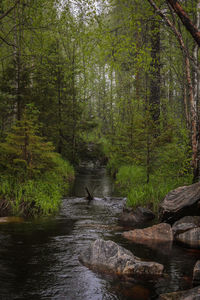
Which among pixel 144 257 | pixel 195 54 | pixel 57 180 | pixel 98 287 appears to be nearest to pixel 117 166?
pixel 57 180

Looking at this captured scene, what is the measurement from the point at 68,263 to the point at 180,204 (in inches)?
136

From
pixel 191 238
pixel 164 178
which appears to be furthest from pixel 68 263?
pixel 164 178

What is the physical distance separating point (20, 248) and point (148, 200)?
188 inches

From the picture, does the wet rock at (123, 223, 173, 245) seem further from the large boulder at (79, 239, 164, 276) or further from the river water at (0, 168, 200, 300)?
the large boulder at (79, 239, 164, 276)

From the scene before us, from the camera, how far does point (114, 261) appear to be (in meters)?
4.95

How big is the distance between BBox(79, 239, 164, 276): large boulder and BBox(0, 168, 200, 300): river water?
18 centimetres

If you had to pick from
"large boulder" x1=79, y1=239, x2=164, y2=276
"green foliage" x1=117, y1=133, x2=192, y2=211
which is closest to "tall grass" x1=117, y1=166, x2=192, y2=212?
"green foliage" x1=117, y1=133, x2=192, y2=211

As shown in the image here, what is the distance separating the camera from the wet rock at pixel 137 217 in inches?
317

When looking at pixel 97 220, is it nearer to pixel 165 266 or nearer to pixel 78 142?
pixel 165 266

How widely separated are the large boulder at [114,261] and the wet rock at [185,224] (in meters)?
1.93

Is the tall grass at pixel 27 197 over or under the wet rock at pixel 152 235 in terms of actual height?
over

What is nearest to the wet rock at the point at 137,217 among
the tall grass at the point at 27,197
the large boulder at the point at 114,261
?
the tall grass at the point at 27,197

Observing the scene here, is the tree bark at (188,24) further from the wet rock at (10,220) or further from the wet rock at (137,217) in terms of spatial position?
the wet rock at (10,220)

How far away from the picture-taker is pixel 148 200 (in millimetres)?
9141
